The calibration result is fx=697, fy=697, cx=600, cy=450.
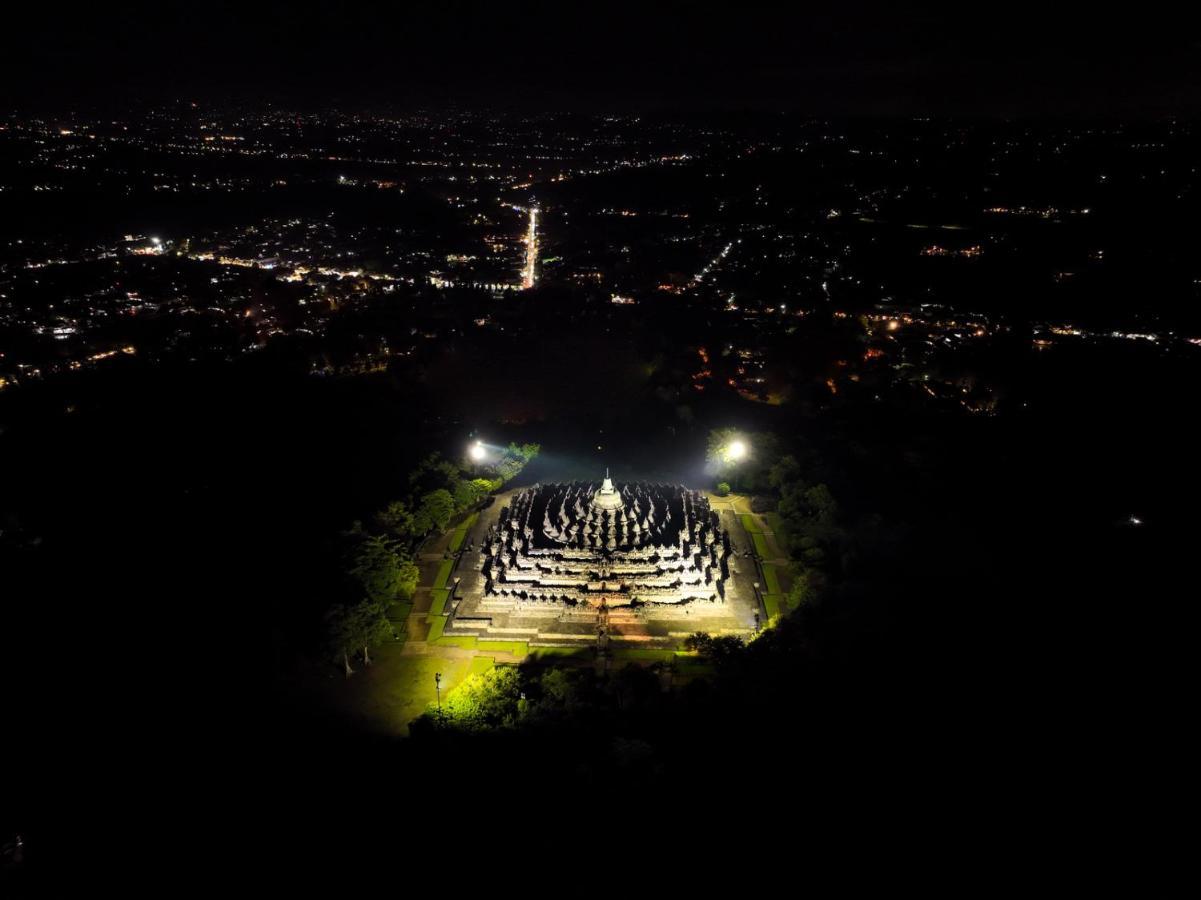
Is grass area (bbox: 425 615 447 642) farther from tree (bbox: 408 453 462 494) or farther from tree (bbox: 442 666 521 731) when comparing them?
tree (bbox: 408 453 462 494)

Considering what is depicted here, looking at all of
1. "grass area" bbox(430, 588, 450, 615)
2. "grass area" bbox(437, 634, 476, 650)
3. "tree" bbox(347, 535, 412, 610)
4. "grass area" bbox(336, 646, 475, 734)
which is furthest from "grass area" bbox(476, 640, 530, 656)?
"tree" bbox(347, 535, 412, 610)

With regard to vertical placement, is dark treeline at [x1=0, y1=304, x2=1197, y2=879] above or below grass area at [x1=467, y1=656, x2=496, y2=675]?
above

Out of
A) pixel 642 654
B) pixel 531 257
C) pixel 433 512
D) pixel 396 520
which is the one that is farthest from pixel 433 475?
pixel 531 257

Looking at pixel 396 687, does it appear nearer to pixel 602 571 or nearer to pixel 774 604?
pixel 602 571

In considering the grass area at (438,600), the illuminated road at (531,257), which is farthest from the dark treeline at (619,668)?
the illuminated road at (531,257)

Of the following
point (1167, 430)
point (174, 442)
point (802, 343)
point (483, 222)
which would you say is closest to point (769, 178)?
point (483, 222)

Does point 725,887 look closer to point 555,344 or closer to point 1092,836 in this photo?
point 1092,836
